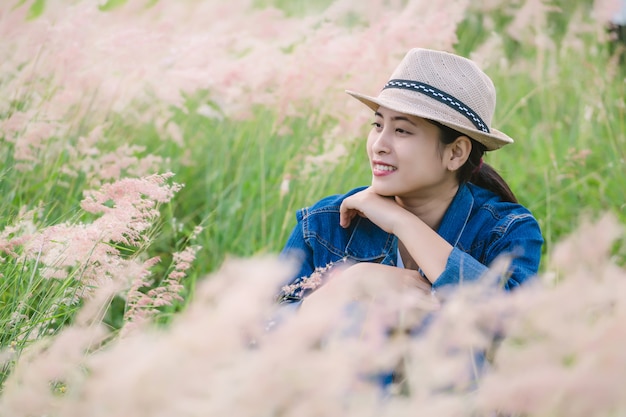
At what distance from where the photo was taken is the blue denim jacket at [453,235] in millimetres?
2262

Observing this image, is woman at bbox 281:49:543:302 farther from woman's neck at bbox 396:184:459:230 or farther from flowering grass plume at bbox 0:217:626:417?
flowering grass plume at bbox 0:217:626:417

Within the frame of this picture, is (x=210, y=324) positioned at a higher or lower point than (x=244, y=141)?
higher

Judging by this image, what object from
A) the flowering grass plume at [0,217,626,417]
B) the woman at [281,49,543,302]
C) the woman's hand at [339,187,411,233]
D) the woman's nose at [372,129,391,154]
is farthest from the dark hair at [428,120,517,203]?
the flowering grass plume at [0,217,626,417]

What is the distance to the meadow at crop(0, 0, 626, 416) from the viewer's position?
898 mm

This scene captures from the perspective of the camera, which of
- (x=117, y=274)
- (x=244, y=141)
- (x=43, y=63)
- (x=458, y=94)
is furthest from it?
(x=244, y=141)

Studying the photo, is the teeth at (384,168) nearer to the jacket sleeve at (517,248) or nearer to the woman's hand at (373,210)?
the woman's hand at (373,210)

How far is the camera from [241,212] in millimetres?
3389

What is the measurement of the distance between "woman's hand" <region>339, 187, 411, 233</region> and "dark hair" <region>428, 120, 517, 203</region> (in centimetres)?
25

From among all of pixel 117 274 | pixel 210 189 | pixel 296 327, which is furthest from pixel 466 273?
pixel 210 189

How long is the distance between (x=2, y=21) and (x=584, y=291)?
277 centimetres

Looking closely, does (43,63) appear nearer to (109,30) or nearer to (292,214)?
(109,30)

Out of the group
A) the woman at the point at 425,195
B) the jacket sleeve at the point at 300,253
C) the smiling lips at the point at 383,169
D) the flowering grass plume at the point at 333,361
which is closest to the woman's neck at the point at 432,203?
the woman at the point at 425,195

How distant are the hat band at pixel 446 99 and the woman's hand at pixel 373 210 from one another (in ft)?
1.07

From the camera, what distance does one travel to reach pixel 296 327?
87cm
